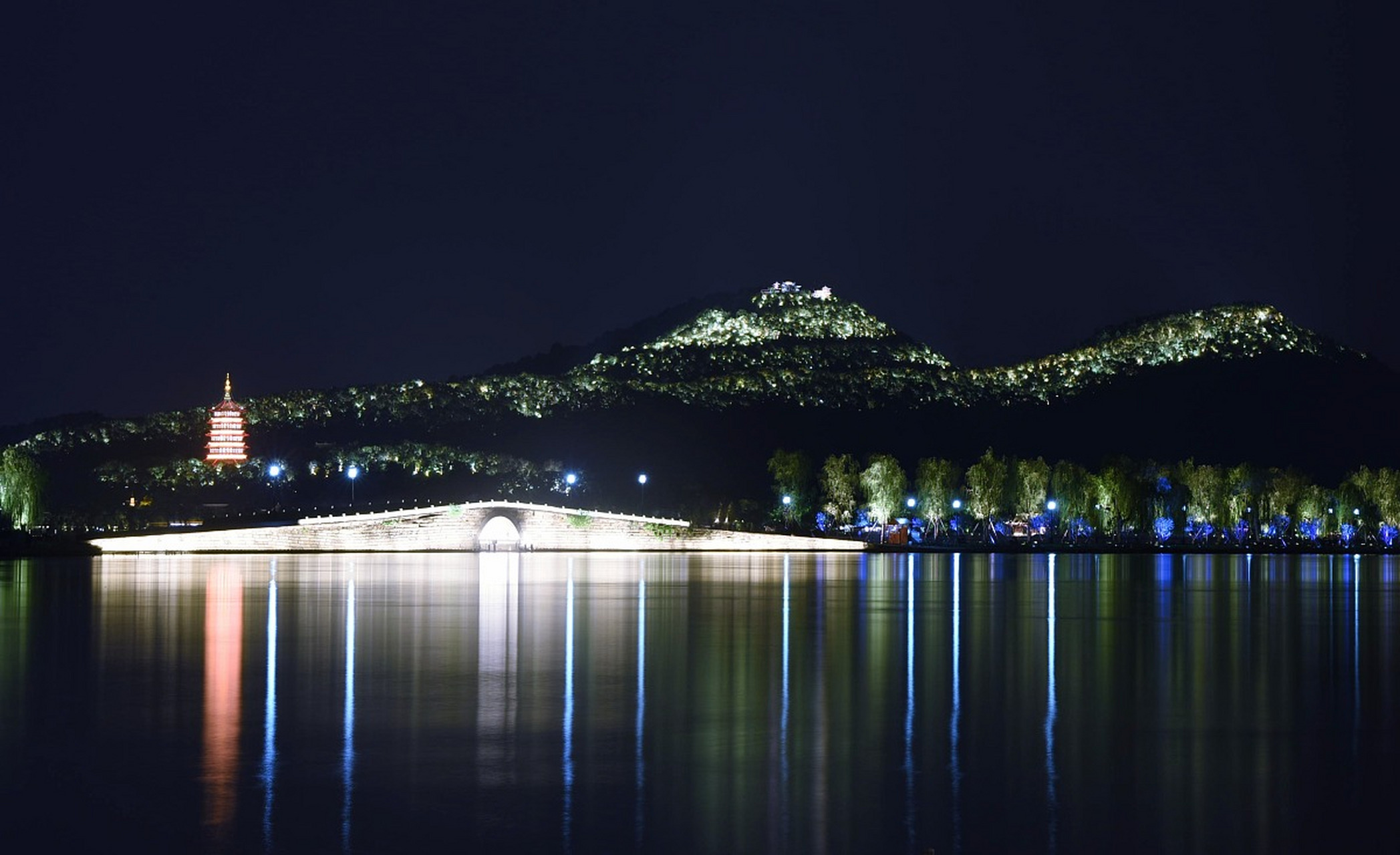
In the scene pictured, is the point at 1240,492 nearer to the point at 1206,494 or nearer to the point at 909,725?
the point at 1206,494

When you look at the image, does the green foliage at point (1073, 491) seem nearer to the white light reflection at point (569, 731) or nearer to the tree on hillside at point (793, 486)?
the tree on hillside at point (793, 486)

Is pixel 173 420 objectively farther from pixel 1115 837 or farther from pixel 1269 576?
pixel 1115 837

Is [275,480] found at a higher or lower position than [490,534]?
higher

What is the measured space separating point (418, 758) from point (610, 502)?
11759 centimetres

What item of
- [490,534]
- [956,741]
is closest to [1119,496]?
[490,534]

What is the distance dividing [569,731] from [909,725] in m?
→ 3.60

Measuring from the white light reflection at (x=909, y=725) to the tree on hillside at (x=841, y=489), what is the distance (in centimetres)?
8306

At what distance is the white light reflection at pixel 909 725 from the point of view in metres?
12.8

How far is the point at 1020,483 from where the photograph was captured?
371 ft

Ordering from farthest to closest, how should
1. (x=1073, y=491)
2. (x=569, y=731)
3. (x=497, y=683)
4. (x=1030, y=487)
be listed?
(x=1030, y=487) < (x=1073, y=491) < (x=497, y=683) < (x=569, y=731)

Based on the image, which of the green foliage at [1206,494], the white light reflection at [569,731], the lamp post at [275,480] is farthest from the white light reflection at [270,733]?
the lamp post at [275,480]

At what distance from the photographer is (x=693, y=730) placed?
669 inches

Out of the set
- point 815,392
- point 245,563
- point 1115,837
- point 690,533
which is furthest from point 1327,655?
point 815,392

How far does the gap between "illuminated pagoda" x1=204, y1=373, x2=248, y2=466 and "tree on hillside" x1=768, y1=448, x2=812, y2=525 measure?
146ft
